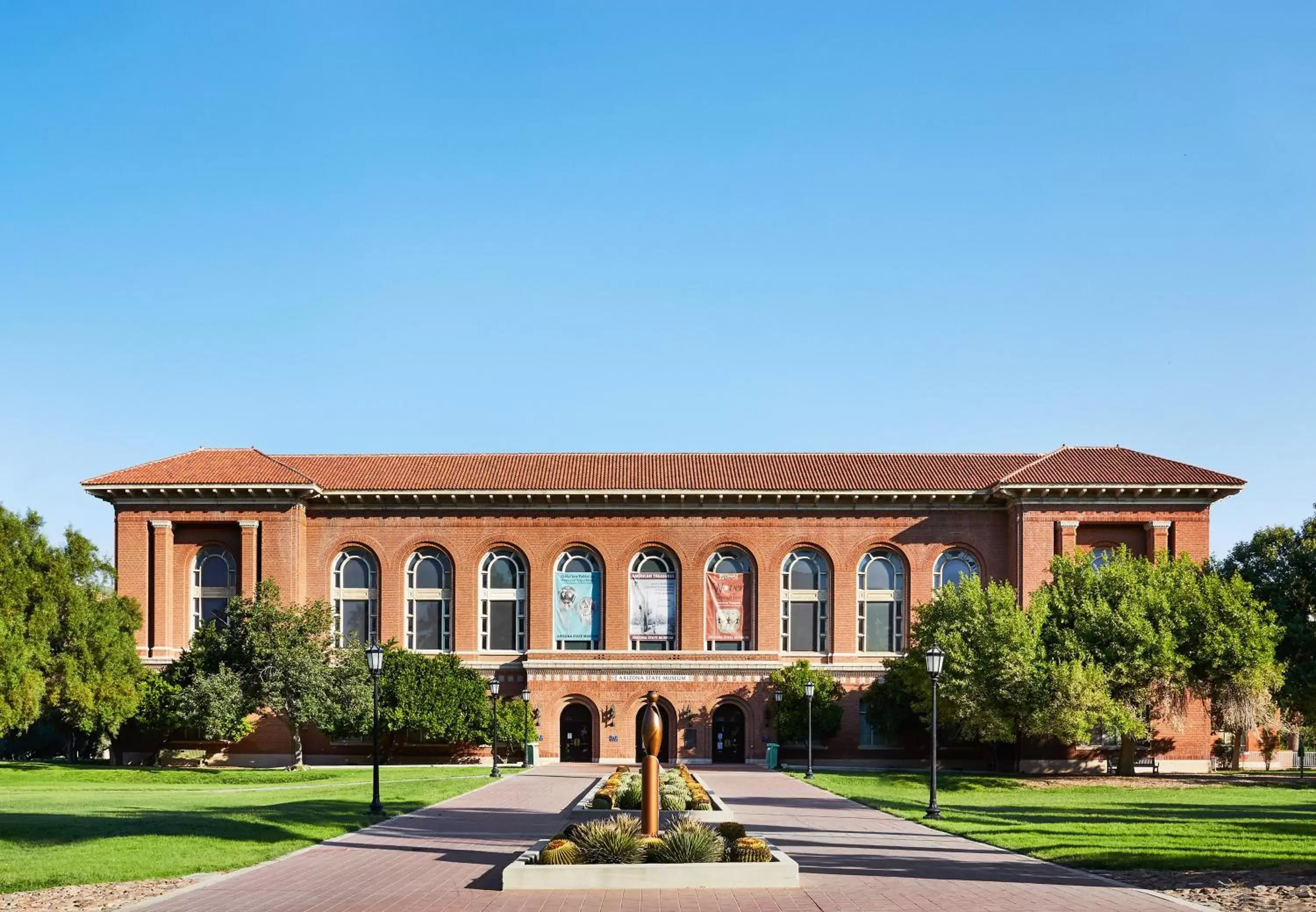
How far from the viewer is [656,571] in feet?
173

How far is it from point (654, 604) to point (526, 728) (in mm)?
7519

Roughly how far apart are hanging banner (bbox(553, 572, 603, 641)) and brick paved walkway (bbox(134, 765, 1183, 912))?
26.4 m

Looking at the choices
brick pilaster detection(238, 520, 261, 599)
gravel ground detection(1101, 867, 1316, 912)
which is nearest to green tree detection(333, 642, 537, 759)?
brick pilaster detection(238, 520, 261, 599)

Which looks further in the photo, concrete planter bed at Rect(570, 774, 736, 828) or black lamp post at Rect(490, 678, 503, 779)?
black lamp post at Rect(490, 678, 503, 779)

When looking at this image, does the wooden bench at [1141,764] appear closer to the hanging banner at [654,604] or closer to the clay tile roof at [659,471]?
the clay tile roof at [659,471]

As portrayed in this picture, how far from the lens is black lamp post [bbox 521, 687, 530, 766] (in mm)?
48000

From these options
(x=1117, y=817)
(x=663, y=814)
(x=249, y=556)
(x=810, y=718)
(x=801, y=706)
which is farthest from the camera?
(x=249, y=556)

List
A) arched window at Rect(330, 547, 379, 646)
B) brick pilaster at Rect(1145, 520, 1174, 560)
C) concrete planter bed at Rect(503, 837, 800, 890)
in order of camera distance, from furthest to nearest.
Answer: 1. arched window at Rect(330, 547, 379, 646)
2. brick pilaster at Rect(1145, 520, 1174, 560)
3. concrete planter bed at Rect(503, 837, 800, 890)

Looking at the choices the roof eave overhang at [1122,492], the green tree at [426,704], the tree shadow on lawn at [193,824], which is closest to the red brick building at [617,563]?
the roof eave overhang at [1122,492]

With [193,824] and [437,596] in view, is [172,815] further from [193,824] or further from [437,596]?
[437,596]

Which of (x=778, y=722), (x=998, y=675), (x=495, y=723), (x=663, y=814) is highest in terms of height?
(x=998, y=675)

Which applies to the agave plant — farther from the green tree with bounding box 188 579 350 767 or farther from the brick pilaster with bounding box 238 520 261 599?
the brick pilaster with bounding box 238 520 261 599

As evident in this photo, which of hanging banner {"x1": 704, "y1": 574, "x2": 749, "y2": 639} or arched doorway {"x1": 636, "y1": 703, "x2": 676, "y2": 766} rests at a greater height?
hanging banner {"x1": 704, "y1": 574, "x2": 749, "y2": 639}

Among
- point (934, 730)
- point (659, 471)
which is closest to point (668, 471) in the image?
point (659, 471)
